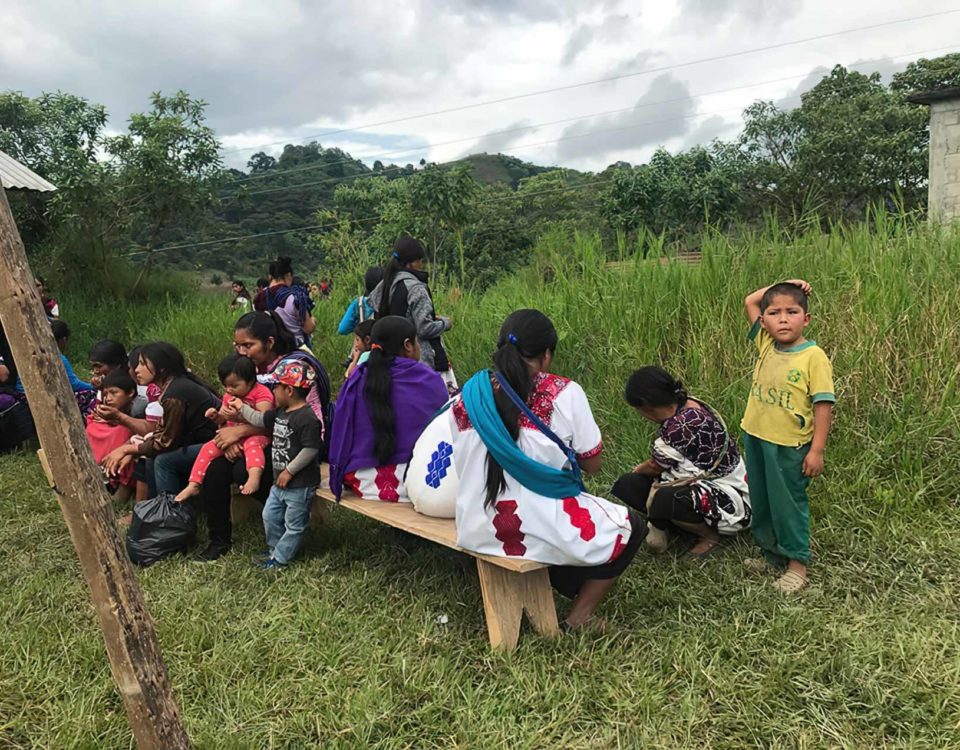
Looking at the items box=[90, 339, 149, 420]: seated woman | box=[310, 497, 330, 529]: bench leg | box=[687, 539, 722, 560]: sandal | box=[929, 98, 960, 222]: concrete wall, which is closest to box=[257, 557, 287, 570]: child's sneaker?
box=[310, 497, 330, 529]: bench leg

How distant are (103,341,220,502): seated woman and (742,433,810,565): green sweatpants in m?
2.97

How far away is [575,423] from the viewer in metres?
2.44

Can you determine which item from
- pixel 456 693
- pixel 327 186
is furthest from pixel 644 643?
pixel 327 186

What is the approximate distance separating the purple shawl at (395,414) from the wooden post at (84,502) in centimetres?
146

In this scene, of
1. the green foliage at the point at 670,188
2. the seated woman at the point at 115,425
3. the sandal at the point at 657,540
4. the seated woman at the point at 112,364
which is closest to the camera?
the sandal at the point at 657,540

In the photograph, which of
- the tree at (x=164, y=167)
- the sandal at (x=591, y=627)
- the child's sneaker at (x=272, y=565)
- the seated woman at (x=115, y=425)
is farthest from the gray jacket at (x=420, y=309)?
the tree at (x=164, y=167)

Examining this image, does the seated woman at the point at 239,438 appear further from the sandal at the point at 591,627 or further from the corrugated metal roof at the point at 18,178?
the corrugated metal roof at the point at 18,178

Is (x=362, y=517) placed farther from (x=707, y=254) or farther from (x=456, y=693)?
(x=707, y=254)

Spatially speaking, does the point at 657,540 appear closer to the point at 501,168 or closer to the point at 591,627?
the point at 591,627

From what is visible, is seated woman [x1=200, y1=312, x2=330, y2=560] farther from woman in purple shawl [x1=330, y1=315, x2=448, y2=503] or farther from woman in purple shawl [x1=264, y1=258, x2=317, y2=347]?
woman in purple shawl [x1=264, y1=258, x2=317, y2=347]

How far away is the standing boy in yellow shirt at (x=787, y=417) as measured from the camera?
8.95ft

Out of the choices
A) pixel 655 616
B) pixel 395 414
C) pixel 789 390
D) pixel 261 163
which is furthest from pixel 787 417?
pixel 261 163

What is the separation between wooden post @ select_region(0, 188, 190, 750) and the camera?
1.73m

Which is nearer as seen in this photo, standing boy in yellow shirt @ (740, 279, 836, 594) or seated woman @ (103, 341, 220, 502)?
standing boy in yellow shirt @ (740, 279, 836, 594)
